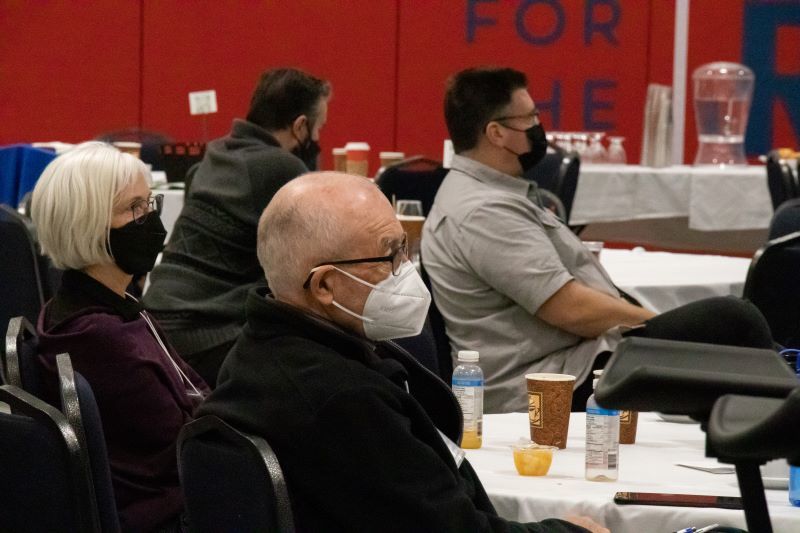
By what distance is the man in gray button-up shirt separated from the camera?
3.46m

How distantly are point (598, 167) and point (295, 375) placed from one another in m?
5.73

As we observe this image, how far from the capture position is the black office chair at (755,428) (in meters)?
0.75

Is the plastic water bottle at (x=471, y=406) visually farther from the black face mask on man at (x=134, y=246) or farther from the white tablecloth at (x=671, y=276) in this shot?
the white tablecloth at (x=671, y=276)

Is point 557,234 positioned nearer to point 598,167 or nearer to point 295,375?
point 295,375

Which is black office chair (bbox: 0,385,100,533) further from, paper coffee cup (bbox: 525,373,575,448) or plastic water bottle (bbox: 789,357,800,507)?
plastic water bottle (bbox: 789,357,800,507)

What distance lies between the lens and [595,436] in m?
2.15

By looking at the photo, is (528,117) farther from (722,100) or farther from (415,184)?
(722,100)

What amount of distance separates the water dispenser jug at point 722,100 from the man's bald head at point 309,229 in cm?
622

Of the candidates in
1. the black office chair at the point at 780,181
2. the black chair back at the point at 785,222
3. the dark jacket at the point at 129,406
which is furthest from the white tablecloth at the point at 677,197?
the dark jacket at the point at 129,406

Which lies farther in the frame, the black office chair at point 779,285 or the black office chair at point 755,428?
the black office chair at point 779,285

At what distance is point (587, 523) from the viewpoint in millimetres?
1951

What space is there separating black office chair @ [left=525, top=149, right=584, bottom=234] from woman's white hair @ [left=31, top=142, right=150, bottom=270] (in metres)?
3.54

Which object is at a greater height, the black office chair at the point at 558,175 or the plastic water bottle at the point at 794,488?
the black office chair at the point at 558,175

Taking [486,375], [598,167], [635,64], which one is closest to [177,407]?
[486,375]
